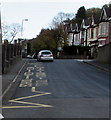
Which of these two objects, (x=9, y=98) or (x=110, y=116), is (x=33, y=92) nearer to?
(x=9, y=98)


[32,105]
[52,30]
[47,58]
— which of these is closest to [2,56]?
[32,105]

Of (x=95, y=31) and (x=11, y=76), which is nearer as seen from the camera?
(x=11, y=76)

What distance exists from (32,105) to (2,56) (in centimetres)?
960

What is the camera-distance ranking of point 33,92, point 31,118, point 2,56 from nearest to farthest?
point 31,118 → point 33,92 → point 2,56

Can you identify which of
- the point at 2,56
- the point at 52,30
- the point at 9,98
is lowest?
the point at 9,98

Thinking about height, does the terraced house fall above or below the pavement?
above

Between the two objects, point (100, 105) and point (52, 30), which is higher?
point (52, 30)

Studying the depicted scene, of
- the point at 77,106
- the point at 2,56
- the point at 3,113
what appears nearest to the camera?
the point at 3,113

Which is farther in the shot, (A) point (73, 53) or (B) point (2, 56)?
(A) point (73, 53)

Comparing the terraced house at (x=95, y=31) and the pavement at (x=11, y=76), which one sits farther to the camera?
the terraced house at (x=95, y=31)

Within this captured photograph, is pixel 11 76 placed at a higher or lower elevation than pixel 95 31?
lower

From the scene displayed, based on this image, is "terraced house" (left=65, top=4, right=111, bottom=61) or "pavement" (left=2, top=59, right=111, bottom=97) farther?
"terraced house" (left=65, top=4, right=111, bottom=61)

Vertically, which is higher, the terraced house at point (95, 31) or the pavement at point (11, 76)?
the terraced house at point (95, 31)

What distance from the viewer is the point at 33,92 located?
36.7 feet
